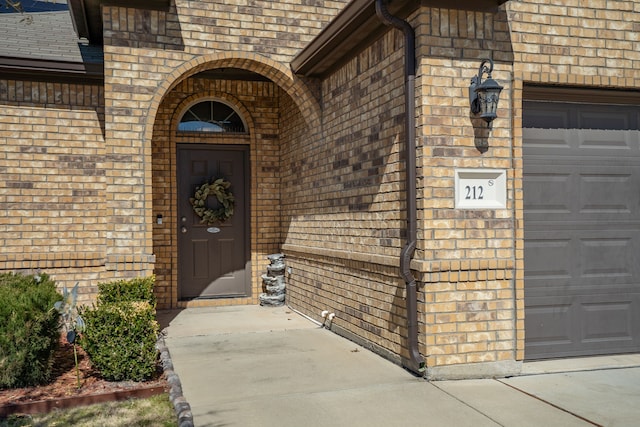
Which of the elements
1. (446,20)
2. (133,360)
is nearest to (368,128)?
(446,20)

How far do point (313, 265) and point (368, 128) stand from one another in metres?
2.52

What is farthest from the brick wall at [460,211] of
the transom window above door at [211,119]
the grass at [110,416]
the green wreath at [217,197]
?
the transom window above door at [211,119]

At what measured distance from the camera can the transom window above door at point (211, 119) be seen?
31.2ft

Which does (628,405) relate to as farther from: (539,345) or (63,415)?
(63,415)

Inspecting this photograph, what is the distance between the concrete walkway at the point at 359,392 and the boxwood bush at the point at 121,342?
455mm

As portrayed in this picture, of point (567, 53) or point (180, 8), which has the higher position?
point (180, 8)

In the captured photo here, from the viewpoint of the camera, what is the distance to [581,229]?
226 inches

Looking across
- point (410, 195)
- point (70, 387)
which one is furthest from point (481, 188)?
point (70, 387)

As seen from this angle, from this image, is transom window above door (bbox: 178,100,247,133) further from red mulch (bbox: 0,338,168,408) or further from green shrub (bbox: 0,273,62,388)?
red mulch (bbox: 0,338,168,408)

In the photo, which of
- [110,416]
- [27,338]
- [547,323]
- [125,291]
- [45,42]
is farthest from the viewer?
[45,42]

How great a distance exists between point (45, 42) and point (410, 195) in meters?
6.49

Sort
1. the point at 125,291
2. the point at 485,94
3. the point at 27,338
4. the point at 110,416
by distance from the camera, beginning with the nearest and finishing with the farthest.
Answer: the point at 110,416
the point at 27,338
the point at 485,94
the point at 125,291

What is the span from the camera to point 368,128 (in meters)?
6.40

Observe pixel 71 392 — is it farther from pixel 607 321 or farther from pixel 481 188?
pixel 607 321
